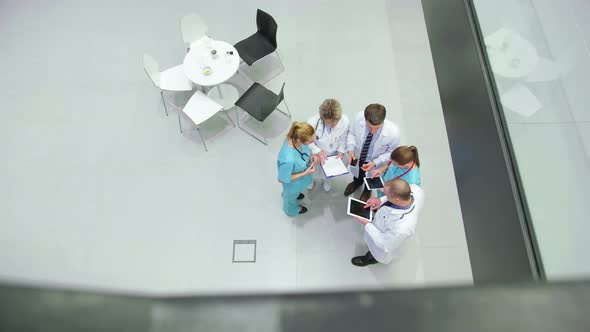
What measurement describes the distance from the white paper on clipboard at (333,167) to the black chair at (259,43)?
183cm

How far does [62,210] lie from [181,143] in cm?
153

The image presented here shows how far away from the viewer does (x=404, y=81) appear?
4.80 metres

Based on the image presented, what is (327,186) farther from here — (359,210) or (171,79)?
(171,79)

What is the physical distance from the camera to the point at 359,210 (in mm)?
3209

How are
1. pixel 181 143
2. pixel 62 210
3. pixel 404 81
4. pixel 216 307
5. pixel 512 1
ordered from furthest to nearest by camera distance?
pixel 404 81, pixel 181 143, pixel 62 210, pixel 512 1, pixel 216 307

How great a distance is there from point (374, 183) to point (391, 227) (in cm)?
67

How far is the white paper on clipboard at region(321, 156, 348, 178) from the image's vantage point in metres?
3.59

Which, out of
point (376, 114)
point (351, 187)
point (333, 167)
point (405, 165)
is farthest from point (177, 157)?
point (405, 165)

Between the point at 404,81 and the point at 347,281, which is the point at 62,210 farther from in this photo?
the point at 404,81

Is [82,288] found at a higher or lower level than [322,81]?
lower

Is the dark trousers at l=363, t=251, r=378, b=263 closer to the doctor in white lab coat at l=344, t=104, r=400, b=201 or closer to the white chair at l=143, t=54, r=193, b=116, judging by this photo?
the doctor in white lab coat at l=344, t=104, r=400, b=201

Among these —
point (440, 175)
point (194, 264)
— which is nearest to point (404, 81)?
point (440, 175)

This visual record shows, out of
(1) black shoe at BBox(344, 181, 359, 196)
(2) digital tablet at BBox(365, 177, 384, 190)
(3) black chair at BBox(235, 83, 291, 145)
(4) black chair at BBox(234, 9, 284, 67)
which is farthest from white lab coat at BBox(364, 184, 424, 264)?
(4) black chair at BBox(234, 9, 284, 67)

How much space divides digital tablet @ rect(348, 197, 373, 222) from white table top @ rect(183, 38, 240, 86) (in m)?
2.14
